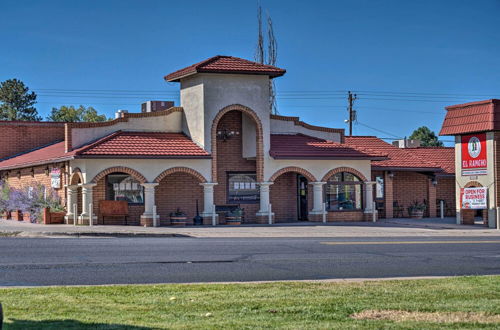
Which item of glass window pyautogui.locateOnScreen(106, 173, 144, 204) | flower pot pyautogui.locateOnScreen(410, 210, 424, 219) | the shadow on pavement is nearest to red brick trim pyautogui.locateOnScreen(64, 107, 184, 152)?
glass window pyautogui.locateOnScreen(106, 173, 144, 204)

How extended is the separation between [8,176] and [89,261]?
27121mm

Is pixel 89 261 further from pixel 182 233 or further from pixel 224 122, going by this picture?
pixel 224 122

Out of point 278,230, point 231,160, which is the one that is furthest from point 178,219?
point 278,230

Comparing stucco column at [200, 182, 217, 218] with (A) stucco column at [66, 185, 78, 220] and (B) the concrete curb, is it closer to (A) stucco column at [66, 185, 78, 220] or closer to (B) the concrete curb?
(A) stucco column at [66, 185, 78, 220]

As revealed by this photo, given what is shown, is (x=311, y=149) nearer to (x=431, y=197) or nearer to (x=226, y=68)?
(x=226, y=68)

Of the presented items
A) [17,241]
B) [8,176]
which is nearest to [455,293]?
[17,241]

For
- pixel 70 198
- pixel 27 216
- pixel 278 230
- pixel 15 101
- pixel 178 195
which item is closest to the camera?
pixel 278 230

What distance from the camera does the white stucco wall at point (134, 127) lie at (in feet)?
108

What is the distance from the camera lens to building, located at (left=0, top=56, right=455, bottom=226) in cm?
3250

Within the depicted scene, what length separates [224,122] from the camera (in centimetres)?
3531

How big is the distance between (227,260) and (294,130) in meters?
19.7

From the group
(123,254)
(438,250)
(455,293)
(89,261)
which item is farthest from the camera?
(438,250)

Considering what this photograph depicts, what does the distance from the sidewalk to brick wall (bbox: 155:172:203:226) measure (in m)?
3.02

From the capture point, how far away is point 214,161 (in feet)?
111
